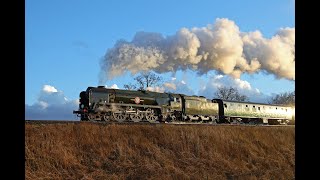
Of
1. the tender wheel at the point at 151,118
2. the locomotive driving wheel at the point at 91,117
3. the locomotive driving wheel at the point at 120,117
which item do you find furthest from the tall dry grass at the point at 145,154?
the locomotive driving wheel at the point at 91,117

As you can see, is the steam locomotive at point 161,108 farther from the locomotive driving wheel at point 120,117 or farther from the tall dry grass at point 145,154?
the tall dry grass at point 145,154

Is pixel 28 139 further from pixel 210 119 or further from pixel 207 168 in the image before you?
pixel 210 119

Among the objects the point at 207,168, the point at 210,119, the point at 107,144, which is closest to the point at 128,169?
the point at 107,144

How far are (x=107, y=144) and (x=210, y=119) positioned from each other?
1933 centimetres

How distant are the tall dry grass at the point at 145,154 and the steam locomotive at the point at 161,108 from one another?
20.1 feet

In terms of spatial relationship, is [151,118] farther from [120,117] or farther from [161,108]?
[120,117]

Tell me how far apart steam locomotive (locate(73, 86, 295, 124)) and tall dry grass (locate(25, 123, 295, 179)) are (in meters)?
6.13

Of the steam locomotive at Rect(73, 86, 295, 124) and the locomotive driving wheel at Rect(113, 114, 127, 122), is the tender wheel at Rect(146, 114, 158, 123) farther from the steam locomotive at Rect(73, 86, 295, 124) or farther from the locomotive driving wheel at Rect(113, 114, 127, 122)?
the locomotive driving wheel at Rect(113, 114, 127, 122)

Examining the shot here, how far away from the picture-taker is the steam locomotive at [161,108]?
28312 mm

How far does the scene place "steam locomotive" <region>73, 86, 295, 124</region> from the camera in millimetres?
28312

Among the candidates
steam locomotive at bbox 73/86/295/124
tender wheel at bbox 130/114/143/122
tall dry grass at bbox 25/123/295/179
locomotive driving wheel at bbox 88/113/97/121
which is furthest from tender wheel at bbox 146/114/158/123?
tall dry grass at bbox 25/123/295/179

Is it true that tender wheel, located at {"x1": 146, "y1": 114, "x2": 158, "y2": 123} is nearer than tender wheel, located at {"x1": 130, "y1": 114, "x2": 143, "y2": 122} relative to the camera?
No
